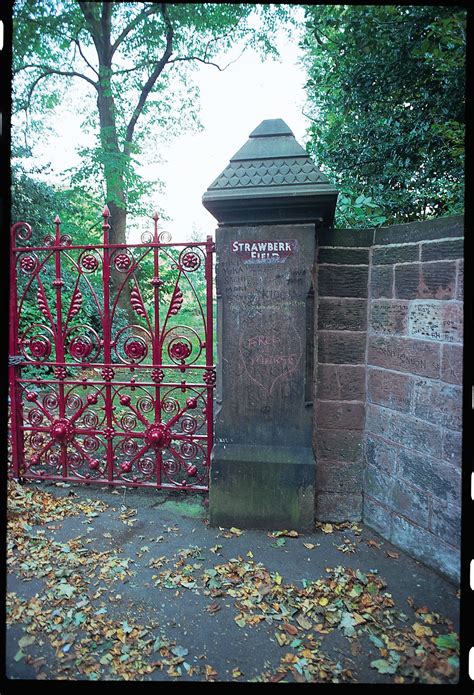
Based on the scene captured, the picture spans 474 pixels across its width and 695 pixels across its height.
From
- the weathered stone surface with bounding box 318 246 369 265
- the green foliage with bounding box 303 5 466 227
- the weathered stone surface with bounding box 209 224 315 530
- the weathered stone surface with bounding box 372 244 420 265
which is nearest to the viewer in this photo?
the weathered stone surface with bounding box 372 244 420 265

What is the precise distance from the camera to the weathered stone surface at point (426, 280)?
2.53m

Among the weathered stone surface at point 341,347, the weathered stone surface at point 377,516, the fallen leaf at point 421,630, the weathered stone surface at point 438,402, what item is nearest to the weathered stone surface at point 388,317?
the weathered stone surface at point 341,347

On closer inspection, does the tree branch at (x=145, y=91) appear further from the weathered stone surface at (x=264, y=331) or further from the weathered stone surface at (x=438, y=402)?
the weathered stone surface at (x=438, y=402)

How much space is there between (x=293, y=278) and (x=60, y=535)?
245 cm

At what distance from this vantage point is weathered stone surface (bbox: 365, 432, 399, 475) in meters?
2.93

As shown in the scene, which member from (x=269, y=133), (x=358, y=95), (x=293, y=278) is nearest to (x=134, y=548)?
(x=293, y=278)

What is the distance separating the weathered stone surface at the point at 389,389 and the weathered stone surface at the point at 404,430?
0.05 m

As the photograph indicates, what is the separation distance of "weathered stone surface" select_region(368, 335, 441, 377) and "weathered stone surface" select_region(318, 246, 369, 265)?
1.82 ft

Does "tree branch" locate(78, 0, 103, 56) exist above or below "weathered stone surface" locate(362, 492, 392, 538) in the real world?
above

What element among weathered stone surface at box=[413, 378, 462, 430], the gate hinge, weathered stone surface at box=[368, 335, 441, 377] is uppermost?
weathered stone surface at box=[368, 335, 441, 377]

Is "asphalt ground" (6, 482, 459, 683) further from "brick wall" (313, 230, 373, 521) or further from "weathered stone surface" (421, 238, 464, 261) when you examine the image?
"weathered stone surface" (421, 238, 464, 261)

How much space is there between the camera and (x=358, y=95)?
14.1 feet

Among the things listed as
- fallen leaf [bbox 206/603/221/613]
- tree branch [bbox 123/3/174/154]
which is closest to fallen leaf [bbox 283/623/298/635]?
fallen leaf [bbox 206/603/221/613]

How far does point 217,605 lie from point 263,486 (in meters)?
0.84
